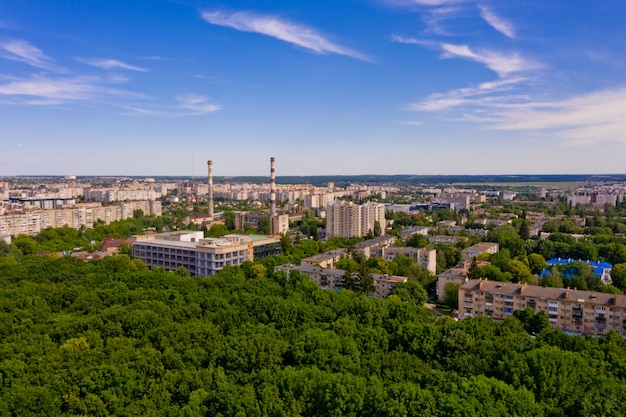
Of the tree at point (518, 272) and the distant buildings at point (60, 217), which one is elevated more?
the distant buildings at point (60, 217)

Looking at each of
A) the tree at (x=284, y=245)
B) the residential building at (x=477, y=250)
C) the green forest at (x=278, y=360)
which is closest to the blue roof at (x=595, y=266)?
the residential building at (x=477, y=250)

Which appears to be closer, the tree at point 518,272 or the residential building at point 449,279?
the residential building at point 449,279

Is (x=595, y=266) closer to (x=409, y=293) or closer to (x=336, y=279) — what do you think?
(x=409, y=293)

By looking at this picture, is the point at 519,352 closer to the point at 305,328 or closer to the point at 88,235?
the point at 305,328

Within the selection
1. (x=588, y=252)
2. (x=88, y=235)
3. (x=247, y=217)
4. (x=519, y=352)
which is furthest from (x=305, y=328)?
(x=247, y=217)

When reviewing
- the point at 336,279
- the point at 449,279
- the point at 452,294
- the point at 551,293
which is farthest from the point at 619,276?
the point at 336,279

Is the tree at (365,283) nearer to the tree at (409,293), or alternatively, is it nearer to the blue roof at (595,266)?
the tree at (409,293)
